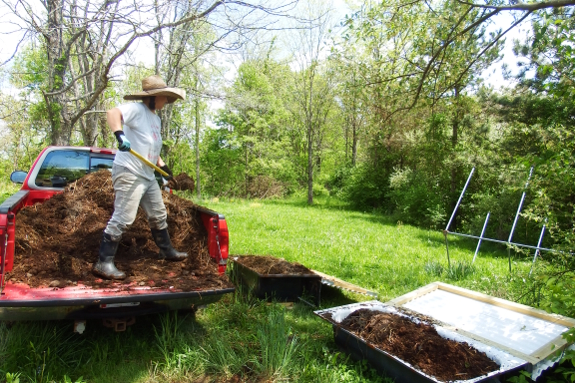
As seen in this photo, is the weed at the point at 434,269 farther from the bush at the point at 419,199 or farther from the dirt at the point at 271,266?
the bush at the point at 419,199

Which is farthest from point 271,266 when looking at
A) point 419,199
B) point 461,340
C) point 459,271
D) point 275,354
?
point 419,199

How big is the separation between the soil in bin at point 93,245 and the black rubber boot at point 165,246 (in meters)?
0.07

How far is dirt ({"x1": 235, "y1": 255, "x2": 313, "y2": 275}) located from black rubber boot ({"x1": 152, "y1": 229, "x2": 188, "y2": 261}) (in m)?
1.38

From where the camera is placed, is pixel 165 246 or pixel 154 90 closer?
pixel 154 90

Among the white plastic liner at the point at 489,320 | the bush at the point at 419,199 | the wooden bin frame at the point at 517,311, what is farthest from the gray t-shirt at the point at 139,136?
the bush at the point at 419,199

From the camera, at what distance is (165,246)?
4.03 m

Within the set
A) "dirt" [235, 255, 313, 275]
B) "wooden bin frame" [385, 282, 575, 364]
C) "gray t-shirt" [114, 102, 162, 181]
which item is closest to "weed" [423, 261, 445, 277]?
"wooden bin frame" [385, 282, 575, 364]

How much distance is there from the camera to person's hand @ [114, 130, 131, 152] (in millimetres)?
3501

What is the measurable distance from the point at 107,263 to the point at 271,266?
234cm

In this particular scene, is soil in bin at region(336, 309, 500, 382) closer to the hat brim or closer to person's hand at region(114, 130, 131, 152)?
person's hand at region(114, 130, 131, 152)

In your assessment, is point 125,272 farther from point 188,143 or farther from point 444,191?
point 188,143

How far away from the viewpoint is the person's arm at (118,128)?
3.51 m

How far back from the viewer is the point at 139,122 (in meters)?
3.80

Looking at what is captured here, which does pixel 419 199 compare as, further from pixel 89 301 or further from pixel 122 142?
pixel 89 301
